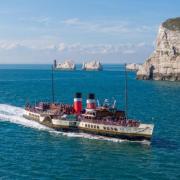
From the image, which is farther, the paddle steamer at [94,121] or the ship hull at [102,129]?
the paddle steamer at [94,121]

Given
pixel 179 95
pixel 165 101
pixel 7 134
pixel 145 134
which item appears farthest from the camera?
pixel 179 95

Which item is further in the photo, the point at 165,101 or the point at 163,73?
the point at 163,73

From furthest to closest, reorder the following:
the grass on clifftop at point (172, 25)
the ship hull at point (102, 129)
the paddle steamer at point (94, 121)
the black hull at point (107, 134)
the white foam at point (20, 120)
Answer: the grass on clifftop at point (172, 25), the white foam at point (20, 120), the paddle steamer at point (94, 121), the black hull at point (107, 134), the ship hull at point (102, 129)

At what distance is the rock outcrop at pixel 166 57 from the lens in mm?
180137

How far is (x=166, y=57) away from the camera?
183m

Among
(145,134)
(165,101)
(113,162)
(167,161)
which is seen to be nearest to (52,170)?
(113,162)

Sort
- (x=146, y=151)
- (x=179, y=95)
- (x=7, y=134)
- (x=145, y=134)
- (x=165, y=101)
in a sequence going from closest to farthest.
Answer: (x=146, y=151) < (x=145, y=134) < (x=7, y=134) < (x=165, y=101) < (x=179, y=95)

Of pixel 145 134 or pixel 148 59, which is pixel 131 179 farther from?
pixel 148 59

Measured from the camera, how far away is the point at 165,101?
115062 millimetres

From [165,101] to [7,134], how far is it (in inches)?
2216

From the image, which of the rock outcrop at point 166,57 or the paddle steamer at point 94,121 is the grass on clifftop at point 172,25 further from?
the paddle steamer at point 94,121

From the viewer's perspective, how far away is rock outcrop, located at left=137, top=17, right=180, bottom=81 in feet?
591

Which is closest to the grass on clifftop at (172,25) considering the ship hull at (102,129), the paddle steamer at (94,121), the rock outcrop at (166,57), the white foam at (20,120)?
the rock outcrop at (166,57)

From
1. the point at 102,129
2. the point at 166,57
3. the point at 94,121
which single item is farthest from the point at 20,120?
the point at 166,57
